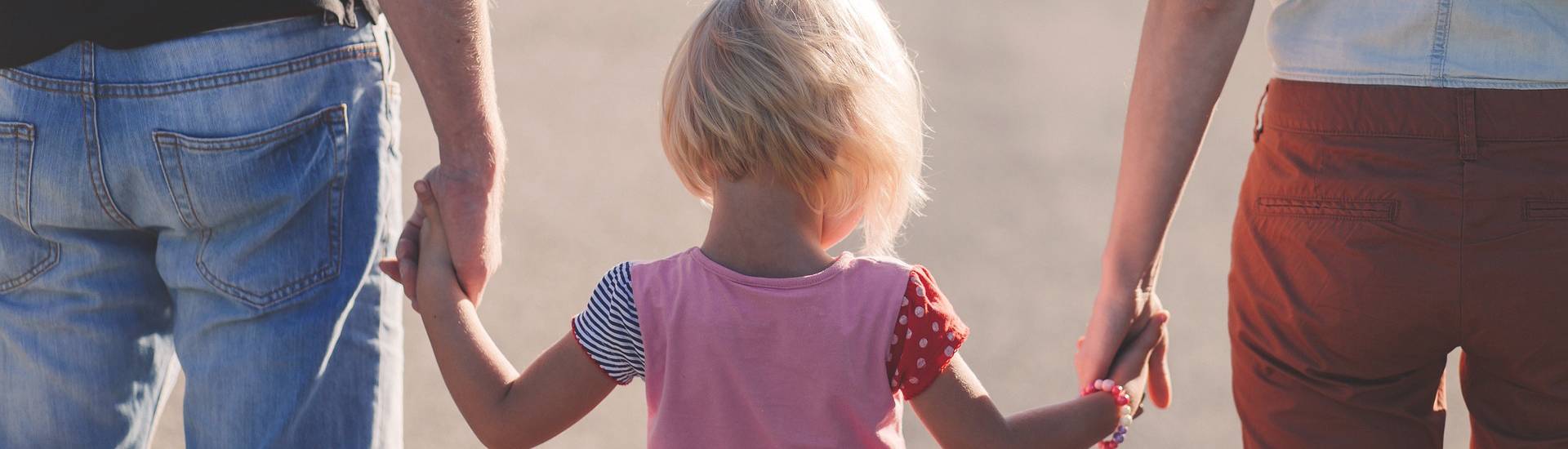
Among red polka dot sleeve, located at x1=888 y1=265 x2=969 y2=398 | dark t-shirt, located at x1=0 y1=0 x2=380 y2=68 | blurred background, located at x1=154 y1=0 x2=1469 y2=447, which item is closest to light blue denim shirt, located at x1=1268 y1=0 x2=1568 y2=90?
red polka dot sleeve, located at x1=888 y1=265 x2=969 y2=398

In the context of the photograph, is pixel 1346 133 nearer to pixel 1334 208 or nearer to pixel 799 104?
pixel 1334 208

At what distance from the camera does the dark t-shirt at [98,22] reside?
1801 millimetres

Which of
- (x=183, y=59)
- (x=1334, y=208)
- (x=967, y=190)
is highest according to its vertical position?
(x=183, y=59)

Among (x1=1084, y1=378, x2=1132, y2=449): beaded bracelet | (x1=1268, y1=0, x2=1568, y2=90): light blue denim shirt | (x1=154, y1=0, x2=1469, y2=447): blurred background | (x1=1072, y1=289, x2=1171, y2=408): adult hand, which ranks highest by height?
(x1=1268, y1=0, x2=1568, y2=90): light blue denim shirt

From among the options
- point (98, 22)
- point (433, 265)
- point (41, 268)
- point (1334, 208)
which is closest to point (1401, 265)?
point (1334, 208)

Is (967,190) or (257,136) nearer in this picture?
(257,136)

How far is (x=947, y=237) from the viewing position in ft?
16.9

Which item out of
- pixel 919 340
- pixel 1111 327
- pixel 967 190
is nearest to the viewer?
pixel 919 340

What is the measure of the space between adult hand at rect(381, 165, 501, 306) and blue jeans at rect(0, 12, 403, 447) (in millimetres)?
105

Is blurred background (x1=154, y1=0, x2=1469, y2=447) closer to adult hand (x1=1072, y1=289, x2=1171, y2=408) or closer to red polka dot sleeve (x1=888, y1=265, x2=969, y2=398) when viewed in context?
adult hand (x1=1072, y1=289, x2=1171, y2=408)

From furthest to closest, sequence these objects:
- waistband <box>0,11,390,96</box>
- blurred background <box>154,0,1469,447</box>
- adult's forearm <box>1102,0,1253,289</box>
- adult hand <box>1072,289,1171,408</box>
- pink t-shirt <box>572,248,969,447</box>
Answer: blurred background <box>154,0,1469,447</box> < adult hand <box>1072,289,1171,408</box> < adult's forearm <box>1102,0,1253,289</box> < waistband <box>0,11,390,96</box> < pink t-shirt <box>572,248,969,447</box>

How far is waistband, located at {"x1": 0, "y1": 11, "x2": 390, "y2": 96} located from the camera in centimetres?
183

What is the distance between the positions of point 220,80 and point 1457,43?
1552 millimetres

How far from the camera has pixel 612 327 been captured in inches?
69.2
